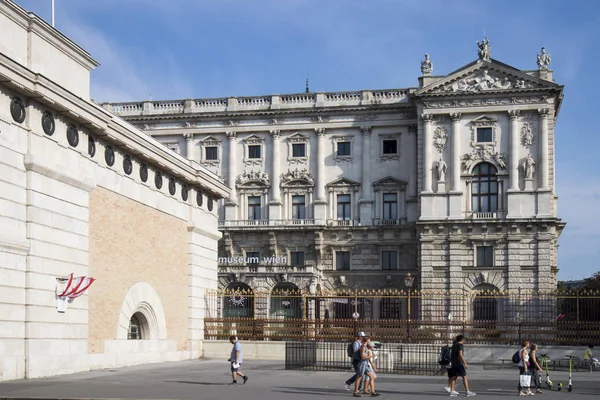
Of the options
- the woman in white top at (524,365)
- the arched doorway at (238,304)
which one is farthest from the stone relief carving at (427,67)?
the woman in white top at (524,365)

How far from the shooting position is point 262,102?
75.2 m

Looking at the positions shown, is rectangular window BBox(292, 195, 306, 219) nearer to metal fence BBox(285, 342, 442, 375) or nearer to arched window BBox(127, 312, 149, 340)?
metal fence BBox(285, 342, 442, 375)

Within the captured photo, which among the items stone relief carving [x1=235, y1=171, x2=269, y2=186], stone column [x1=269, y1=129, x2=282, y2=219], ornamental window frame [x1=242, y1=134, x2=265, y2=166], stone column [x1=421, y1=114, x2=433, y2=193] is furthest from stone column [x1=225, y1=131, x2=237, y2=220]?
stone column [x1=421, y1=114, x2=433, y2=193]

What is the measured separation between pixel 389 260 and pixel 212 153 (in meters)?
16.4

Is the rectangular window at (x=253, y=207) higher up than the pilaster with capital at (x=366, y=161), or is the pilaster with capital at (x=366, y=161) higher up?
the pilaster with capital at (x=366, y=161)

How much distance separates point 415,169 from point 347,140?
5.80m

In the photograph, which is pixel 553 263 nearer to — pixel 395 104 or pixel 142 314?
pixel 395 104

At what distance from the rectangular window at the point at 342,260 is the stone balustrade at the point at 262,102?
11.4m

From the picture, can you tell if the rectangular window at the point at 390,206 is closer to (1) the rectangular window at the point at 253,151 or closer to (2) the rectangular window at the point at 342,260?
(2) the rectangular window at the point at 342,260

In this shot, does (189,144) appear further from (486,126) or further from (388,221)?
(486,126)

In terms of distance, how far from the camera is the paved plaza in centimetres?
2361

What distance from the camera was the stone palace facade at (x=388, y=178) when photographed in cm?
6819

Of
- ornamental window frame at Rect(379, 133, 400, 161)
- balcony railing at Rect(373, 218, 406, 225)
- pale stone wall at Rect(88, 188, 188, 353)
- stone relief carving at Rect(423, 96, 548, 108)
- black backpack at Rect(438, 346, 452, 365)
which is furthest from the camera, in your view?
ornamental window frame at Rect(379, 133, 400, 161)

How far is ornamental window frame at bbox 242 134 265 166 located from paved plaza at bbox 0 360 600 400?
41185mm
